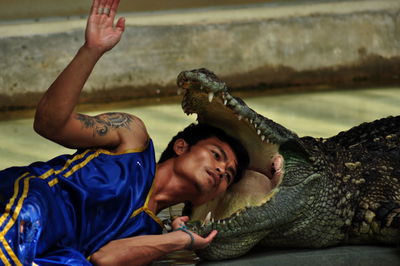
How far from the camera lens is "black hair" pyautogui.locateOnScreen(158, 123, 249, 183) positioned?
387 cm

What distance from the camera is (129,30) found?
8.40 meters

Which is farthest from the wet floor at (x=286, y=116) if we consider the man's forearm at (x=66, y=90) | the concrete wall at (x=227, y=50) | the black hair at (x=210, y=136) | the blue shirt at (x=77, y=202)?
the man's forearm at (x=66, y=90)

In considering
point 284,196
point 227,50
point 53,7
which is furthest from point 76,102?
point 227,50

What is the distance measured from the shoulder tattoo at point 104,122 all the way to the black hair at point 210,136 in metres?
0.27

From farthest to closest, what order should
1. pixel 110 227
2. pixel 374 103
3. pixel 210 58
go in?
pixel 210 58 < pixel 374 103 < pixel 110 227

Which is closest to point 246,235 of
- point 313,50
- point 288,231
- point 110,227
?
point 288,231

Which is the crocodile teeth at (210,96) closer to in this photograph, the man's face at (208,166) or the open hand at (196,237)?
the man's face at (208,166)

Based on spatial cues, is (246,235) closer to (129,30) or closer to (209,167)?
(209,167)

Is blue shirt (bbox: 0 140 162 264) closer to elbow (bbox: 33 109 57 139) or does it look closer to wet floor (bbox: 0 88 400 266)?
elbow (bbox: 33 109 57 139)

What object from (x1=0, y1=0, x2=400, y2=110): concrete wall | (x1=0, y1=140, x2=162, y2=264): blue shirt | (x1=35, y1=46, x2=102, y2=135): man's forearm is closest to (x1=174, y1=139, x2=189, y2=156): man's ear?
(x1=0, y1=140, x2=162, y2=264): blue shirt

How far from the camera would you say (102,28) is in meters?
3.49

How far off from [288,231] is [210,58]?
488 cm

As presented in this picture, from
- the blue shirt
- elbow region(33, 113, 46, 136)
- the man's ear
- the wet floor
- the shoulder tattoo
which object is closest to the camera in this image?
the blue shirt

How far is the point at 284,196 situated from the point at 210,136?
15.9 inches
